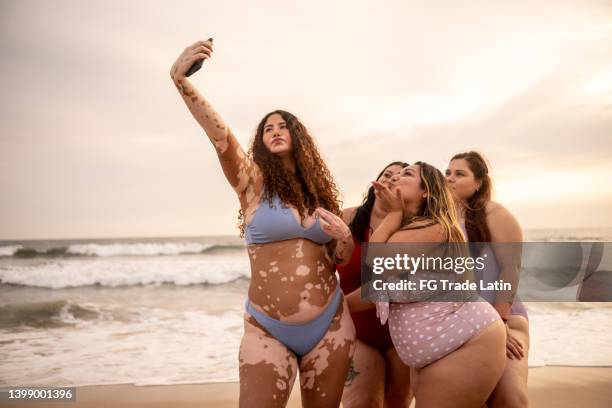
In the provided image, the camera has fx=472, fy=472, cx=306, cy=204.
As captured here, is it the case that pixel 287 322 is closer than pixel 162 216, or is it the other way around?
pixel 287 322

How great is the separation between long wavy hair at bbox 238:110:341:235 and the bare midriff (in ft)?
0.68

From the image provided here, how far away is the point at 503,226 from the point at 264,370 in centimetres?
165

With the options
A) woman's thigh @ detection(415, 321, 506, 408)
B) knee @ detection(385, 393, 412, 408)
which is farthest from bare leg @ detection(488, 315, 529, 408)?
knee @ detection(385, 393, 412, 408)

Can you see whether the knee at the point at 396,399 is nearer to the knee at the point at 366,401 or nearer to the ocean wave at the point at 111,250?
the knee at the point at 366,401

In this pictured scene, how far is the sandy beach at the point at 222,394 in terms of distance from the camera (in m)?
4.82

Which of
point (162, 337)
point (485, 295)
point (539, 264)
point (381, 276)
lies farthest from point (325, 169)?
point (162, 337)

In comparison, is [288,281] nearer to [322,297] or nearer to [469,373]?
[322,297]

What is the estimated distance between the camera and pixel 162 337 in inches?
320

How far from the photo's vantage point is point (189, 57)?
229 centimetres

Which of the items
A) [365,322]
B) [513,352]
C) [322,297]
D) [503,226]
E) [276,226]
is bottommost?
[513,352]

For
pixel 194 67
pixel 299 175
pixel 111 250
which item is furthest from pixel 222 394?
pixel 111 250

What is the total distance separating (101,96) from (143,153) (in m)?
5.85

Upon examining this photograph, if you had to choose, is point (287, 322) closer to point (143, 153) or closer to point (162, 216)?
point (143, 153)

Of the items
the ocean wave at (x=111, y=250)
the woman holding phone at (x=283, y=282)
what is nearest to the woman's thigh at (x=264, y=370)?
the woman holding phone at (x=283, y=282)
